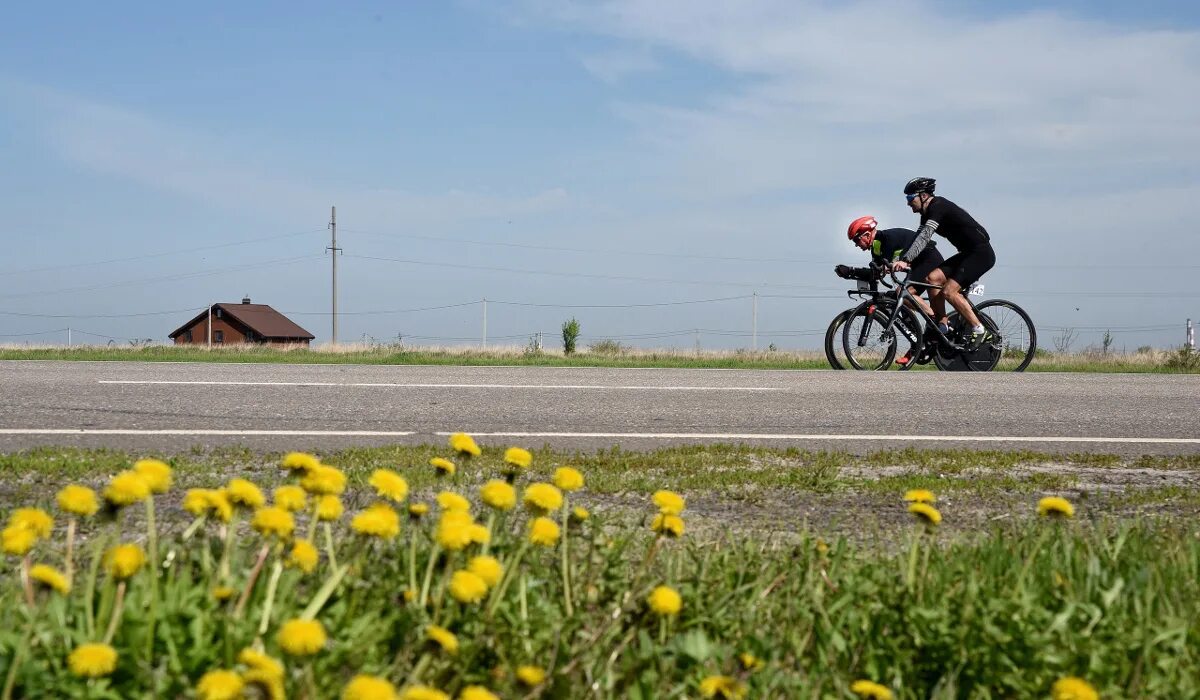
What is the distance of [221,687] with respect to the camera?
1.37 meters

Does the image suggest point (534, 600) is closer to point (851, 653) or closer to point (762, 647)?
point (762, 647)

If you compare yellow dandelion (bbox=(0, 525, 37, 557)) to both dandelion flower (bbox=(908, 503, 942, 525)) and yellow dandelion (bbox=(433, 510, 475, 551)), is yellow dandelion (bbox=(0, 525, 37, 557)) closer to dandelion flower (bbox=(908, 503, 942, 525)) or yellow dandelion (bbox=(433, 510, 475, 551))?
yellow dandelion (bbox=(433, 510, 475, 551))

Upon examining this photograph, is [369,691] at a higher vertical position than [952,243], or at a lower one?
lower

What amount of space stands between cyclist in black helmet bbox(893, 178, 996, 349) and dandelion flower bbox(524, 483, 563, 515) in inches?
421

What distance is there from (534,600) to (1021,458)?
3518 mm

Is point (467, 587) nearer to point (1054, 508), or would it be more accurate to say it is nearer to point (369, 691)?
point (369, 691)

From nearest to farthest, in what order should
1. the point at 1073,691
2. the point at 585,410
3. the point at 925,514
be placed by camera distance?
the point at 1073,691 → the point at 925,514 → the point at 585,410

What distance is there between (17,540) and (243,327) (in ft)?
248

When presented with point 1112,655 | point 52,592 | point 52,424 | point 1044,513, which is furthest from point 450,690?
point 52,424

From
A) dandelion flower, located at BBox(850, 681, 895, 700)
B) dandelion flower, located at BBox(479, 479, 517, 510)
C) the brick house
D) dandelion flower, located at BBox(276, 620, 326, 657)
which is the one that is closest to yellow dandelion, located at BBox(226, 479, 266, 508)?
dandelion flower, located at BBox(479, 479, 517, 510)

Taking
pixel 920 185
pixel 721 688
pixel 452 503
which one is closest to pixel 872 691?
pixel 721 688

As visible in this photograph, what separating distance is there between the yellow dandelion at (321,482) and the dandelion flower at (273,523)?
0.18 meters

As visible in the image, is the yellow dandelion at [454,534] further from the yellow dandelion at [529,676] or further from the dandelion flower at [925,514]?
the dandelion flower at [925,514]

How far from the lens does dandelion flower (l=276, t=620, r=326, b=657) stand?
1.47 m
